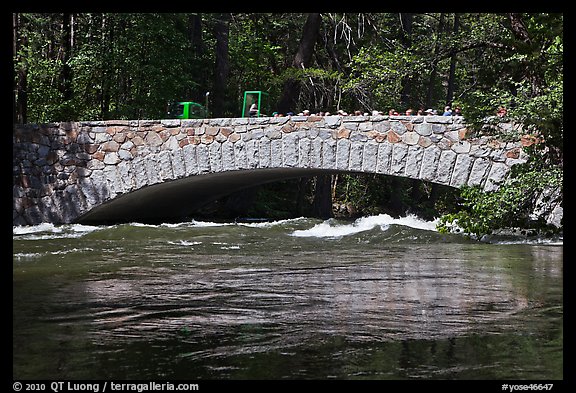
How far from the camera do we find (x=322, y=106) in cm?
2488

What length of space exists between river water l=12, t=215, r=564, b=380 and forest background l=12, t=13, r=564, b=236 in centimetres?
208

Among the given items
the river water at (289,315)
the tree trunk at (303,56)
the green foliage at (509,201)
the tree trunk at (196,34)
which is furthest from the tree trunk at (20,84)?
the green foliage at (509,201)

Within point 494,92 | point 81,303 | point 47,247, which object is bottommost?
point 47,247

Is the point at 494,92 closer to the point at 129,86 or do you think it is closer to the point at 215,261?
the point at 215,261

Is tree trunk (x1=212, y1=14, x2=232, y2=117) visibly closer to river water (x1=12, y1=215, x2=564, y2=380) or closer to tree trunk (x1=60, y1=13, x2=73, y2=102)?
tree trunk (x1=60, y1=13, x2=73, y2=102)

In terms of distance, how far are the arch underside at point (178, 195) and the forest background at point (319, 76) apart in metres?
2.08

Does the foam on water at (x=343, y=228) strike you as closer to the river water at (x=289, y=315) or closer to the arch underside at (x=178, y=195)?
the arch underside at (x=178, y=195)

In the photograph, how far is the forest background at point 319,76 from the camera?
12.8 meters

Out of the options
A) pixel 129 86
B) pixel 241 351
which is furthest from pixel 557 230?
pixel 129 86

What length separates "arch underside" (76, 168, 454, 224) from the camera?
18.2 meters

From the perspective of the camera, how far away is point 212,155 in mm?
17062

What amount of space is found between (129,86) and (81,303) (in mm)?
18997

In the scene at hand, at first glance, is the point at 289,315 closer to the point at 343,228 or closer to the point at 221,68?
the point at 343,228
